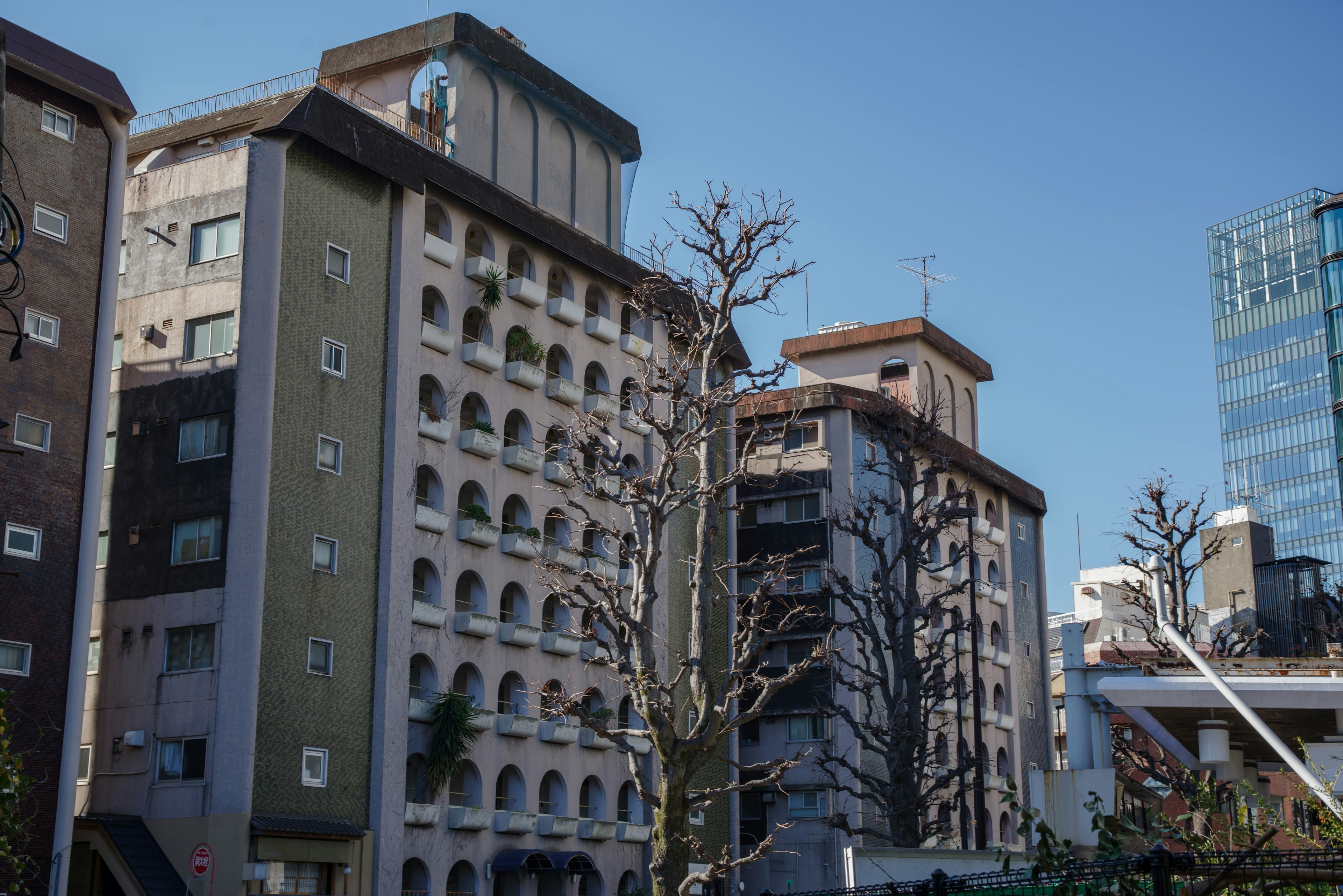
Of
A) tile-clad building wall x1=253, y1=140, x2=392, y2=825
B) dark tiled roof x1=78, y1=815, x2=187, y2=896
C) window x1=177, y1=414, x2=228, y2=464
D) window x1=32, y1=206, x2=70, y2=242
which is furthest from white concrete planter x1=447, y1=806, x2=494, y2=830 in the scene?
window x1=32, y1=206, x2=70, y2=242

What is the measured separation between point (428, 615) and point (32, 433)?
1188cm

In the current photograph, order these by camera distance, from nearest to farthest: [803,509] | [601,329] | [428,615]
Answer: [428,615] < [601,329] < [803,509]

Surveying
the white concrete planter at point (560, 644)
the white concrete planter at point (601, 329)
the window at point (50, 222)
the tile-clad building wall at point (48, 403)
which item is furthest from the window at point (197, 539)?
the white concrete planter at point (601, 329)

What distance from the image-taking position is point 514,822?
45.4 m

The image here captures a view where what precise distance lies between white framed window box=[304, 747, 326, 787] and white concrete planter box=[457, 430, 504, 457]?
10370 mm

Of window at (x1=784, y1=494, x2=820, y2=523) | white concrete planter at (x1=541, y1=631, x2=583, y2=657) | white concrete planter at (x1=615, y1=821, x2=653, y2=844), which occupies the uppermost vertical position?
window at (x1=784, y1=494, x2=820, y2=523)

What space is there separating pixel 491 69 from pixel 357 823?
25.2 m

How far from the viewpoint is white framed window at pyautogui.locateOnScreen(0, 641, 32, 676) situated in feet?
115

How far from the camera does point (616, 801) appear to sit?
51.3 m

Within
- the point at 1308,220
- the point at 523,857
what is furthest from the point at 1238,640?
the point at 1308,220

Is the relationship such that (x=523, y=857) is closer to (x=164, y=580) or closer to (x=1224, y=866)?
(x=164, y=580)

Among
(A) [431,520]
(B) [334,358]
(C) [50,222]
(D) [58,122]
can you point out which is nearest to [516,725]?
(A) [431,520]

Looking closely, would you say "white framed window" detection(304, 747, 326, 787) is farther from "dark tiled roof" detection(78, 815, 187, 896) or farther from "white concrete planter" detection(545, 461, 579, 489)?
"white concrete planter" detection(545, 461, 579, 489)

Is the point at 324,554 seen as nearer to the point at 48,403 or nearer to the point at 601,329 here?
the point at 48,403
